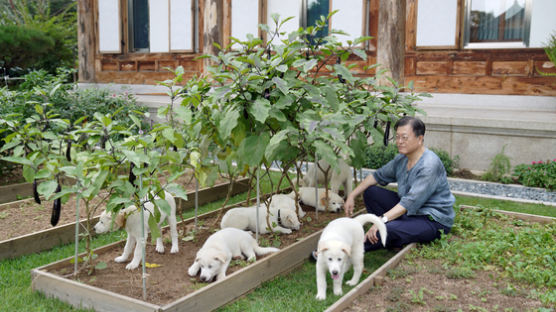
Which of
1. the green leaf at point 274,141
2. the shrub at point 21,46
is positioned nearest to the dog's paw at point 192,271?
the green leaf at point 274,141

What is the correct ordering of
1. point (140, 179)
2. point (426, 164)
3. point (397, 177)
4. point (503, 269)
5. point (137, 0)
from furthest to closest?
point (137, 0), point (397, 177), point (426, 164), point (503, 269), point (140, 179)

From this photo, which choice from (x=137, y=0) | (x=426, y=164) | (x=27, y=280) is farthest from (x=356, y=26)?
(x=27, y=280)

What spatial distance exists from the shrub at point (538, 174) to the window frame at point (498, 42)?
3603mm

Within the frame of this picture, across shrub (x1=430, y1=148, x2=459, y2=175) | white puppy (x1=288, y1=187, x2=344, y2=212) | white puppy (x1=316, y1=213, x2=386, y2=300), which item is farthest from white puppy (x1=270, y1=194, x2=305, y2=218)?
shrub (x1=430, y1=148, x2=459, y2=175)

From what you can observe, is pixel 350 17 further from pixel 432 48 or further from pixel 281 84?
pixel 281 84

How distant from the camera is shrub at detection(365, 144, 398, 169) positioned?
25.0 ft

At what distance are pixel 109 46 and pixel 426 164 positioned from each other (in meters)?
11.7

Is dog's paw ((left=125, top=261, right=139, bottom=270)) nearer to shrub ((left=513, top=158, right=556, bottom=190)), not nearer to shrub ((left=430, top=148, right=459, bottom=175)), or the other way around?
shrub ((left=430, top=148, right=459, bottom=175))

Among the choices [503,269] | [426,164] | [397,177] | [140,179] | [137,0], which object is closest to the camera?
[140,179]

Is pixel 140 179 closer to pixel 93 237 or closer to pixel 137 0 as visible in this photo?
pixel 93 237

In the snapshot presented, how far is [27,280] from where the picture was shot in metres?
3.64

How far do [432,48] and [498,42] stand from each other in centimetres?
119

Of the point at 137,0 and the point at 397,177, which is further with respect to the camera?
the point at 137,0

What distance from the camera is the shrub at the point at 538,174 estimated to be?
6.25 metres
